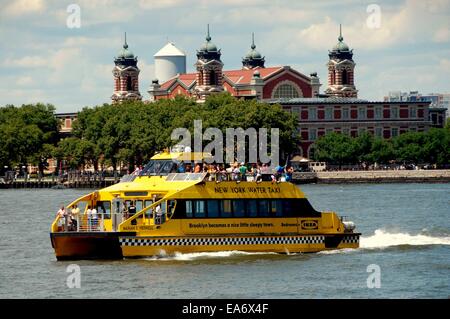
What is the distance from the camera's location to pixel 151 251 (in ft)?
167

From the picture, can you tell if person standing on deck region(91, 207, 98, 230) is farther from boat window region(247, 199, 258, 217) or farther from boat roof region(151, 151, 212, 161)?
boat window region(247, 199, 258, 217)

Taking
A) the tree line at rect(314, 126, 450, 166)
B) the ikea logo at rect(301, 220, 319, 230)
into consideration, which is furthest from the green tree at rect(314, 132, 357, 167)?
the ikea logo at rect(301, 220, 319, 230)

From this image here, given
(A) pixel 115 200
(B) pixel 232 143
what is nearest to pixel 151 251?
(A) pixel 115 200

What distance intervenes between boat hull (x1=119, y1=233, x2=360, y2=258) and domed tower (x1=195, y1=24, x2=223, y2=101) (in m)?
140

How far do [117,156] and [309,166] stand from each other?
28.4 meters

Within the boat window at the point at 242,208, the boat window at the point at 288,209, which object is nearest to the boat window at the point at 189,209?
the boat window at the point at 242,208

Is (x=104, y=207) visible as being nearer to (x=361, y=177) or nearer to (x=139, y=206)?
(x=139, y=206)

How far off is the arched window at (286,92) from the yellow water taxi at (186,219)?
141m

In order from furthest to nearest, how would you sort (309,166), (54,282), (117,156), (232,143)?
(309,166) → (117,156) → (232,143) → (54,282)

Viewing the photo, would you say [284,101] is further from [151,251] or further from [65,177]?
[151,251]

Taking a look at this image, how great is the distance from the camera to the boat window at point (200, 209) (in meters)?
51.5

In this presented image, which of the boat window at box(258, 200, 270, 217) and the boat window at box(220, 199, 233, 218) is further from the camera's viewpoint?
the boat window at box(258, 200, 270, 217)

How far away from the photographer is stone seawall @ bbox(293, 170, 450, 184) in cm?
15612

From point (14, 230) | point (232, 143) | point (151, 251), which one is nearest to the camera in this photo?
point (151, 251)
